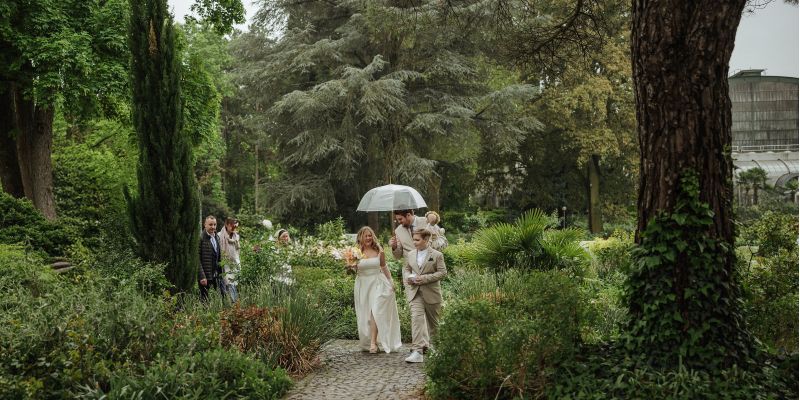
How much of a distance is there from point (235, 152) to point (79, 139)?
1963 cm

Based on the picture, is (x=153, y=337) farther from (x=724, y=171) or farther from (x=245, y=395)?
(x=724, y=171)

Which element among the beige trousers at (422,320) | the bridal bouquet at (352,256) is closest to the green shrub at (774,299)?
the beige trousers at (422,320)

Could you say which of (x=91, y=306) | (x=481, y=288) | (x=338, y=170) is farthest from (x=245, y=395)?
(x=338, y=170)

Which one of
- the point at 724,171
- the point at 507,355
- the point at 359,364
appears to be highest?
the point at 724,171

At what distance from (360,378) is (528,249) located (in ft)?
21.0

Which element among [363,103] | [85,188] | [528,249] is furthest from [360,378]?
[363,103]

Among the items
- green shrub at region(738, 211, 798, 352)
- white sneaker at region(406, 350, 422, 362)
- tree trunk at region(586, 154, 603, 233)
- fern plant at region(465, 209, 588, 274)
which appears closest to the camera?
green shrub at region(738, 211, 798, 352)

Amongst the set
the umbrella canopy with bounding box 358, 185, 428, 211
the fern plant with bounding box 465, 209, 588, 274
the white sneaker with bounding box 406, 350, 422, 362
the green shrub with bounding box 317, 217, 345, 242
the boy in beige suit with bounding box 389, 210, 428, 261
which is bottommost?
the white sneaker with bounding box 406, 350, 422, 362

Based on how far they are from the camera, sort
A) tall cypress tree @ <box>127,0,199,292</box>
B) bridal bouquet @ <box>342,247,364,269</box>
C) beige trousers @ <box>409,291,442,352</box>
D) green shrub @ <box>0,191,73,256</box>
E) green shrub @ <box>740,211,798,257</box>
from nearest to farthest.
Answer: green shrub @ <box>740,211,798,257</box> < beige trousers @ <box>409,291,442,352</box> < tall cypress tree @ <box>127,0,199,292</box> < bridal bouquet @ <box>342,247,364,269</box> < green shrub @ <box>0,191,73,256</box>

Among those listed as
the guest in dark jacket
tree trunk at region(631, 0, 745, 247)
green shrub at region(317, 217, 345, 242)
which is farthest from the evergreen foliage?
tree trunk at region(631, 0, 745, 247)

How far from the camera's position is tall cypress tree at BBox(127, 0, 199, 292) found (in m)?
10.9

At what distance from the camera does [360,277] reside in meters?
9.84

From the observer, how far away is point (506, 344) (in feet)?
20.0

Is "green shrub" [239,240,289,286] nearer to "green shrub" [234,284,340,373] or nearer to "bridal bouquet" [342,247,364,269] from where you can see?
"green shrub" [234,284,340,373]
